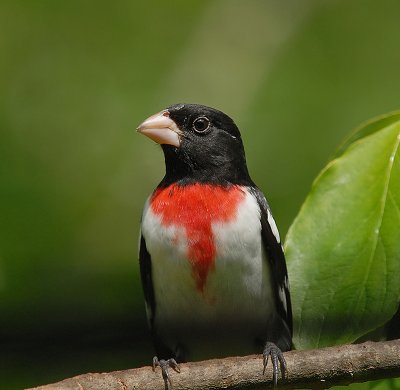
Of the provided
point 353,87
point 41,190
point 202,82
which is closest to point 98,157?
point 41,190

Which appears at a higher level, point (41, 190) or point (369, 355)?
point (369, 355)

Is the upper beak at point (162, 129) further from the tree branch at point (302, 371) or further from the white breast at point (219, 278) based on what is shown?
the tree branch at point (302, 371)

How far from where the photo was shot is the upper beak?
381 centimetres

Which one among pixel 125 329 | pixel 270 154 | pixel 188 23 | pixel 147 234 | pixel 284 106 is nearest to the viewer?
pixel 125 329

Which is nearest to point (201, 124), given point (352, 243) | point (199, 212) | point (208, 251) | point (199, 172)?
point (199, 172)

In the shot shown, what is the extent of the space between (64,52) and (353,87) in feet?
7.66

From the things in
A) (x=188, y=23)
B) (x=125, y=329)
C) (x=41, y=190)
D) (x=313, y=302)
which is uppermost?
(x=188, y=23)

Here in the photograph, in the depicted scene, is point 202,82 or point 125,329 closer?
point 125,329

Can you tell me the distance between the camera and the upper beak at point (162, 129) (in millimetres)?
3809

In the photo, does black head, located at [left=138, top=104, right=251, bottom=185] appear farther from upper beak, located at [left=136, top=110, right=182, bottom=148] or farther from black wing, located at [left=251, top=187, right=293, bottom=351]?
black wing, located at [left=251, top=187, right=293, bottom=351]

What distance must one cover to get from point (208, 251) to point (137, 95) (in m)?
3.38

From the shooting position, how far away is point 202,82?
6254 millimetres

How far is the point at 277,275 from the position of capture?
3.78m

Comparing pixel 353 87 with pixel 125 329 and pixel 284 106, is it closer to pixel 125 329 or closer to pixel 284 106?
pixel 284 106
